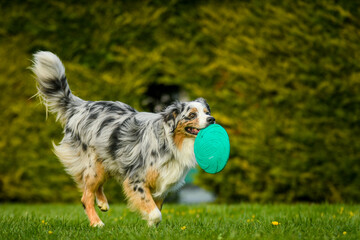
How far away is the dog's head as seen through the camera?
4793mm

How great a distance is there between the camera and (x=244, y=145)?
313 inches

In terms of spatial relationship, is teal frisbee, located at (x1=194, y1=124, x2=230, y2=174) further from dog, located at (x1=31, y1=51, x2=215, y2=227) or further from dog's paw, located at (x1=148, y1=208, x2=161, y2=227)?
dog's paw, located at (x1=148, y1=208, x2=161, y2=227)

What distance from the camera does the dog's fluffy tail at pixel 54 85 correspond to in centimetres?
569

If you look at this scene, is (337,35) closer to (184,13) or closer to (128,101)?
(184,13)

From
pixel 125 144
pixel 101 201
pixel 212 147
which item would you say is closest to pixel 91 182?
pixel 101 201

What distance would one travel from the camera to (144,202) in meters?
4.90

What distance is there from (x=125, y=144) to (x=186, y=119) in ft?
2.79

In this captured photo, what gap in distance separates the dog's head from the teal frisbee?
103 millimetres

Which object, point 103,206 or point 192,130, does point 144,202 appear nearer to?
point 103,206

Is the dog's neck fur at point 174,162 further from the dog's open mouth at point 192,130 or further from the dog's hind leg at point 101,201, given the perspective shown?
the dog's hind leg at point 101,201

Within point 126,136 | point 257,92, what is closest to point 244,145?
point 257,92

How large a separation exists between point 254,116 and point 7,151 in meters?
4.66

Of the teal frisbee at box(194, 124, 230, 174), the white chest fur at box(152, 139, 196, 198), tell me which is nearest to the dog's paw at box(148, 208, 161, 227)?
the white chest fur at box(152, 139, 196, 198)

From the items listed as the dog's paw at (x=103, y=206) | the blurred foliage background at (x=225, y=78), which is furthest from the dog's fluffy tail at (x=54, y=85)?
the blurred foliage background at (x=225, y=78)
